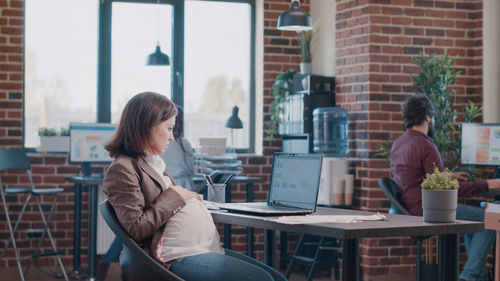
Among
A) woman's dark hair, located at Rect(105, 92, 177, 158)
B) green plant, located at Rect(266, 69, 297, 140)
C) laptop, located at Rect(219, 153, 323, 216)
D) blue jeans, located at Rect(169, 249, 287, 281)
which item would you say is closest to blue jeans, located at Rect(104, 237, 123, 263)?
green plant, located at Rect(266, 69, 297, 140)

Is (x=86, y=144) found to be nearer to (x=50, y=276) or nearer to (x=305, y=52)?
(x=50, y=276)

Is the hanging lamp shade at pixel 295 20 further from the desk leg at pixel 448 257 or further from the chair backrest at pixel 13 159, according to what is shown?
the desk leg at pixel 448 257

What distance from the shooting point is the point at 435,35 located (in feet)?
18.0

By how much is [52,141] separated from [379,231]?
385cm

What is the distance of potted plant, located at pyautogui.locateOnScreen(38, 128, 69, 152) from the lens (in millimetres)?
5539

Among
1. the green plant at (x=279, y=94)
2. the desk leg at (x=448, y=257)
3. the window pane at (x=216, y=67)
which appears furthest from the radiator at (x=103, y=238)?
the desk leg at (x=448, y=257)

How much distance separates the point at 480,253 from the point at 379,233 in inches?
102

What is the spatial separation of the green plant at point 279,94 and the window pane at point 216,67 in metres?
0.38

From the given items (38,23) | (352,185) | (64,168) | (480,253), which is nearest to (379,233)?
(480,253)

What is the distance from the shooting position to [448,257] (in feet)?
8.16

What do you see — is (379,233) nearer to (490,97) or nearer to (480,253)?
(480,253)

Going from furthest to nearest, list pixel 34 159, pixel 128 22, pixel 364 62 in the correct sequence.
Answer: pixel 128 22, pixel 34 159, pixel 364 62

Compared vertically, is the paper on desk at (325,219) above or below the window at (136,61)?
below

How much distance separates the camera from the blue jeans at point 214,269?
2.34 meters
